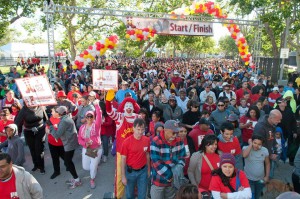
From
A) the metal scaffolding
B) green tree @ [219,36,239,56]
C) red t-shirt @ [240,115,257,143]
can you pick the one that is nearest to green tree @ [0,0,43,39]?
the metal scaffolding

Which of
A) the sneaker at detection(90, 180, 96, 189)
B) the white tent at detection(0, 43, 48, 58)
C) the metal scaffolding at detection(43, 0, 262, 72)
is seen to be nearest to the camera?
the sneaker at detection(90, 180, 96, 189)

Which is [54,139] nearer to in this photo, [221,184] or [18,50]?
[221,184]

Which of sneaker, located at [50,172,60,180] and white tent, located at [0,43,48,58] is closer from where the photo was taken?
sneaker, located at [50,172,60,180]

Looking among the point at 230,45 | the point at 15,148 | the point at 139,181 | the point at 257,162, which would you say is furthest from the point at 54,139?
the point at 230,45

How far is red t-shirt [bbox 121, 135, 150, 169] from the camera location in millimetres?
→ 3809

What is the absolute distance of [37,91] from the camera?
5129mm

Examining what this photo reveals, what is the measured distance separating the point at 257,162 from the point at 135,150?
1773 millimetres

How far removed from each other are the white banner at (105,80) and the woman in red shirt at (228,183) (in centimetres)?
459

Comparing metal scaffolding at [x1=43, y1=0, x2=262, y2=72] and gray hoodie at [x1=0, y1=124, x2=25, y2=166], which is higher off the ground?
metal scaffolding at [x1=43, y1=0, x2=262, y2=72]

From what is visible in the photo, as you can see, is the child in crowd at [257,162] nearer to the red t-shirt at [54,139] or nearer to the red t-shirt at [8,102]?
the red t-shirt at [54,139]

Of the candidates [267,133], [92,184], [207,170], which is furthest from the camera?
[92,184]

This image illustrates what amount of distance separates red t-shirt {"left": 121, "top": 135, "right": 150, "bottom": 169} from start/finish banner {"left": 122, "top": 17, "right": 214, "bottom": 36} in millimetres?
8703

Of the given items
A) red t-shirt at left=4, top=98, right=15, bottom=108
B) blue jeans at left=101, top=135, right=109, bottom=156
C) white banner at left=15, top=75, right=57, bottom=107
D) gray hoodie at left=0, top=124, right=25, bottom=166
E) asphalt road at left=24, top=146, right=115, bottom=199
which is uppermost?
white banner at left=15, top=75, right=57, bottom=107

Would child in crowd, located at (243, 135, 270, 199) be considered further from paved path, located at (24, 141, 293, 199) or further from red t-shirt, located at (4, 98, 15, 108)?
red t-shirt, located at (4, 98, 15, 108)
